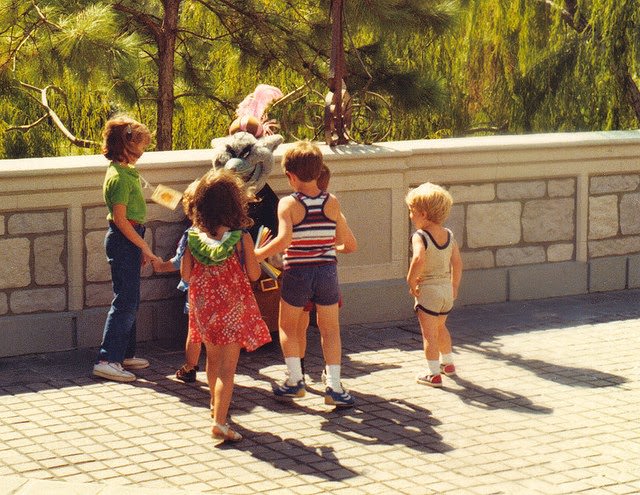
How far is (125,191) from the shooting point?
7328 millimetres

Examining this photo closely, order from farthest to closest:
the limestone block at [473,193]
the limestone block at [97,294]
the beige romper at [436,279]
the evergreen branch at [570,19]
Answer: the evergreen branch at [570,19]
the limestone block at [473,193]
the limestone block at [97,294]
the beige romper at [436,279]

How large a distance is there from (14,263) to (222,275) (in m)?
1.84

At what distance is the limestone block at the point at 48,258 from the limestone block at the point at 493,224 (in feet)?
9.35

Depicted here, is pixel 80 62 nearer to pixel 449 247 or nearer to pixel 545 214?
pixel 545 214

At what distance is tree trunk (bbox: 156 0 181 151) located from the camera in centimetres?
1512

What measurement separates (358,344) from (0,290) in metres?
2.18

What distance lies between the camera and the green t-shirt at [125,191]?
7.32m

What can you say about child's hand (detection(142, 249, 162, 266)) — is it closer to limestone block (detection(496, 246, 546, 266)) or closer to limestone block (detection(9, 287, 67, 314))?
limestone block (detection(9, 287, 67, 314))

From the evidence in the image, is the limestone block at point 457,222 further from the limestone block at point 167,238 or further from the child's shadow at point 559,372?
the limestone block at point 167,238

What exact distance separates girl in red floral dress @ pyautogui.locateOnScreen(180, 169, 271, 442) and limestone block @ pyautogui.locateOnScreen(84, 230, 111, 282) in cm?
161

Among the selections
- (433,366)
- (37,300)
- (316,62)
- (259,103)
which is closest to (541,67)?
(316,62)

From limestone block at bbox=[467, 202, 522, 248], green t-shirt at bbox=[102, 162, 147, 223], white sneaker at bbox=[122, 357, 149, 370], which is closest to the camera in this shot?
green t-shirt at bbox=[102, 162, 147, 223]

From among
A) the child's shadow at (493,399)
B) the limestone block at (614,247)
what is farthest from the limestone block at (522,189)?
the child's shadow at (493,399)

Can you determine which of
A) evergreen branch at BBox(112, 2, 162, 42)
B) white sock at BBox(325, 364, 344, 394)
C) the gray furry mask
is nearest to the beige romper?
white sock at BBox(325, 364, 344, 394)
